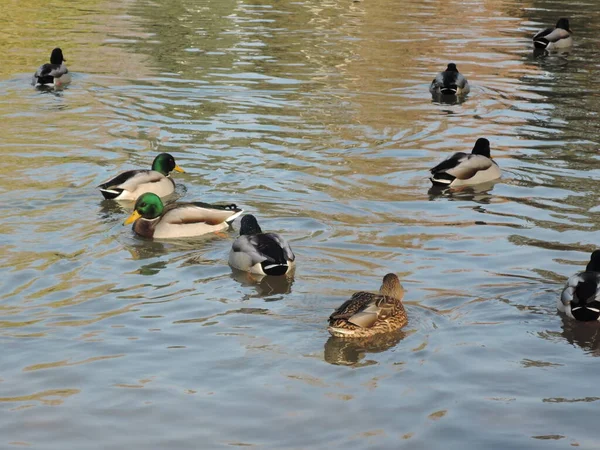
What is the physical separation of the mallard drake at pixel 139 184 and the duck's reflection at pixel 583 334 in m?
6.71

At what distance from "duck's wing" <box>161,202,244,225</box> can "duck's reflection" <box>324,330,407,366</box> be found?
13.4 feet

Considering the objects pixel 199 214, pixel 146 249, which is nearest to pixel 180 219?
pixel 199 214

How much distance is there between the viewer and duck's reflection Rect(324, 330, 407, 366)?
32.2 feet

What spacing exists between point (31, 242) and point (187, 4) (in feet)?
84.1

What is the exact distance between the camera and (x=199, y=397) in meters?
9.00

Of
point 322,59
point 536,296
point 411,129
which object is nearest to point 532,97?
point 411,129

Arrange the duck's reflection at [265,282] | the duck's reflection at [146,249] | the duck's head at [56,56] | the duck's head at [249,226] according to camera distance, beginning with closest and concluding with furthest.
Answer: the duck's reflection at [265,282]
the duck's head at [249,226]
the duck's reflection at [146,249]
the duck's head at [56,56]

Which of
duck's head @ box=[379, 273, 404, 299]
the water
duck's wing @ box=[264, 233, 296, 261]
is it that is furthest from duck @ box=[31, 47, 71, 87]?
duck's head @ box=[379, 273, 404, 299]

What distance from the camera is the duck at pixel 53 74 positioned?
2345 cm

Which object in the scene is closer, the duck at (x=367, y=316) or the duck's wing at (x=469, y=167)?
the duck at (x=367, y=316)

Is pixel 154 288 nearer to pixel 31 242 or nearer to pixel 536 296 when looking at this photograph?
pixel 31 242

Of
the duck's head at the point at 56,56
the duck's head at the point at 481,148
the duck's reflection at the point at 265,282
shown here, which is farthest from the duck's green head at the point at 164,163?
the duck's head at the point at 56,56

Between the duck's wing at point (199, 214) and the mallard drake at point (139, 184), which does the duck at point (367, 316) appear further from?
the mallard drake at point (139, 184)

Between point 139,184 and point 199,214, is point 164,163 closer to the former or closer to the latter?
point 139,184
